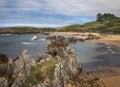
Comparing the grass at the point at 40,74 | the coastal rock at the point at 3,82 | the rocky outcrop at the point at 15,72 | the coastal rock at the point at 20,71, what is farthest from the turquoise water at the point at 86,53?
the coastal rock at the point at 3,82

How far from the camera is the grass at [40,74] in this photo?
33969 millimetres

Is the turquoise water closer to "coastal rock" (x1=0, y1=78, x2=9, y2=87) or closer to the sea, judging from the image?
the sea

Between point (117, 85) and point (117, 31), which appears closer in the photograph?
point (117, 85)

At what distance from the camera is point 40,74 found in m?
35.2

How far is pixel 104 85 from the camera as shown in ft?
143

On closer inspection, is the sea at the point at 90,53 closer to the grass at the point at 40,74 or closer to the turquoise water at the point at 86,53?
the turquoise water at the point at 86,53

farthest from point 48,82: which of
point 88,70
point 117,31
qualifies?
point 117,31

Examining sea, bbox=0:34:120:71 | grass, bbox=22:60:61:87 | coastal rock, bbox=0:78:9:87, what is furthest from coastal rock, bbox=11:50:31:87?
sea, bbox=0:34:120:71

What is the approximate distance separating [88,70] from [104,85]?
1202 cm

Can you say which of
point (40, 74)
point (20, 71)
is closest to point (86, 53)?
point (20, 71)

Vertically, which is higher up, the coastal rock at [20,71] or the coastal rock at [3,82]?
the coastal rock at [20,71]

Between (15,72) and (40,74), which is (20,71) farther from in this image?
(40,74)

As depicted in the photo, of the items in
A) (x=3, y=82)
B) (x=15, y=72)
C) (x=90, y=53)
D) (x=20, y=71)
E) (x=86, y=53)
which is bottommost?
(x=90, y=53)

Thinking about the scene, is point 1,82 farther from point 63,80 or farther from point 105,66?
point 105,66
